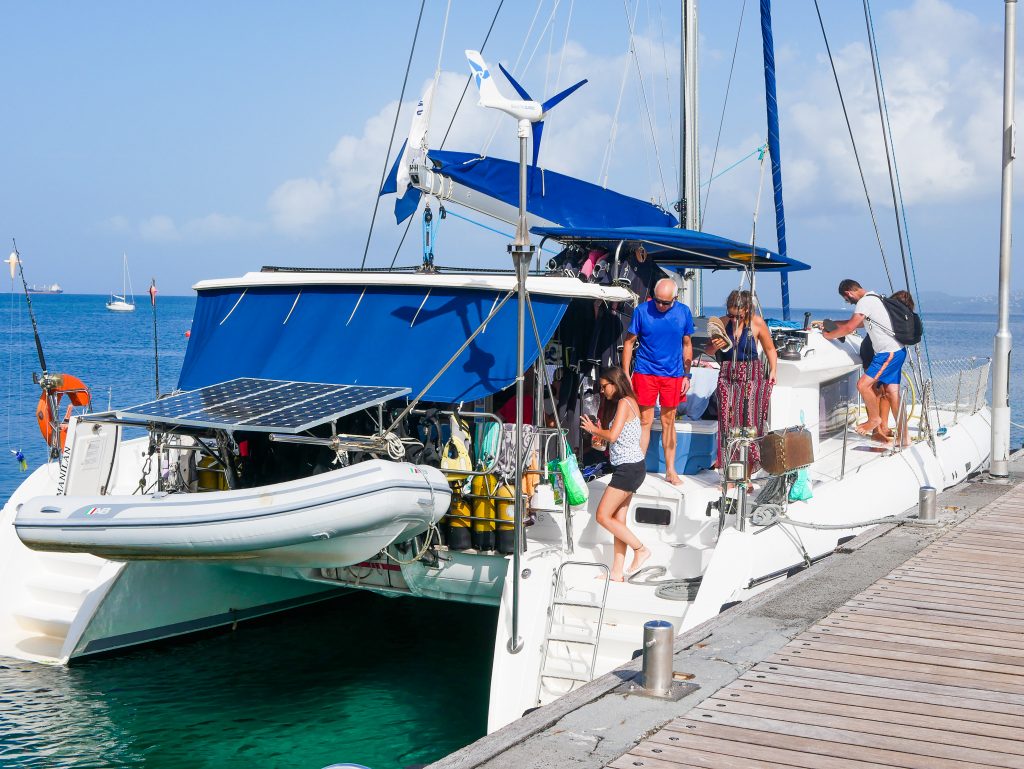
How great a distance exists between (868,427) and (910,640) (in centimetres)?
632

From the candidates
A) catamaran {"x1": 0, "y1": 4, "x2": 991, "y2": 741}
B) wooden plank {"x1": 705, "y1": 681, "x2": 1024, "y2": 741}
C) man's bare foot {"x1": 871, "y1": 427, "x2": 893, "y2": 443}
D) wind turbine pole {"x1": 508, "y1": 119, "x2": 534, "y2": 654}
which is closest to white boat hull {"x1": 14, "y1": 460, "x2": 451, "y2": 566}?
catamaran {"x1": 0, "y1": 4, "x2": 991, "y2": 741}

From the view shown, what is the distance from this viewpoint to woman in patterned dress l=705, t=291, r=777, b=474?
8.72 m

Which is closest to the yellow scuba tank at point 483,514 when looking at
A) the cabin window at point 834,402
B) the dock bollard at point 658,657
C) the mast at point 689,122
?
the dock bollard at point 658,657

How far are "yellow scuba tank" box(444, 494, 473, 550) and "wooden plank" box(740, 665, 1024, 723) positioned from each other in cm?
283

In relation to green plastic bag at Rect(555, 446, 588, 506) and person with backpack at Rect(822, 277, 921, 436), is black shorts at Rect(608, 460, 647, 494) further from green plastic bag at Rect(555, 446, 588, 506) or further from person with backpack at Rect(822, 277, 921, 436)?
person with backpack at Rect(822, 277, 921, 436)

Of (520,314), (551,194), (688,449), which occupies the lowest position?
(688,449)

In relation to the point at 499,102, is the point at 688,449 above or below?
below

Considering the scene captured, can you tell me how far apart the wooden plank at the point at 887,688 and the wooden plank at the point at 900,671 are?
0.05 m

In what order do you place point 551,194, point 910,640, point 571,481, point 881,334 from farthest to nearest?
point 881,334
point 551,194
point 571,481
point 910,640

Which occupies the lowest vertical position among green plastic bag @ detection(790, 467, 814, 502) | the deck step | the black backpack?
the deck step

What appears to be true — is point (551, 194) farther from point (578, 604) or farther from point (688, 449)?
point (578, 604)

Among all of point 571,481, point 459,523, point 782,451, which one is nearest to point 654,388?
point 782,451

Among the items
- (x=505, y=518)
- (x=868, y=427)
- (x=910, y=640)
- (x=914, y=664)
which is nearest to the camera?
(x=914, y=664)

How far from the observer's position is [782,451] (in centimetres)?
768
